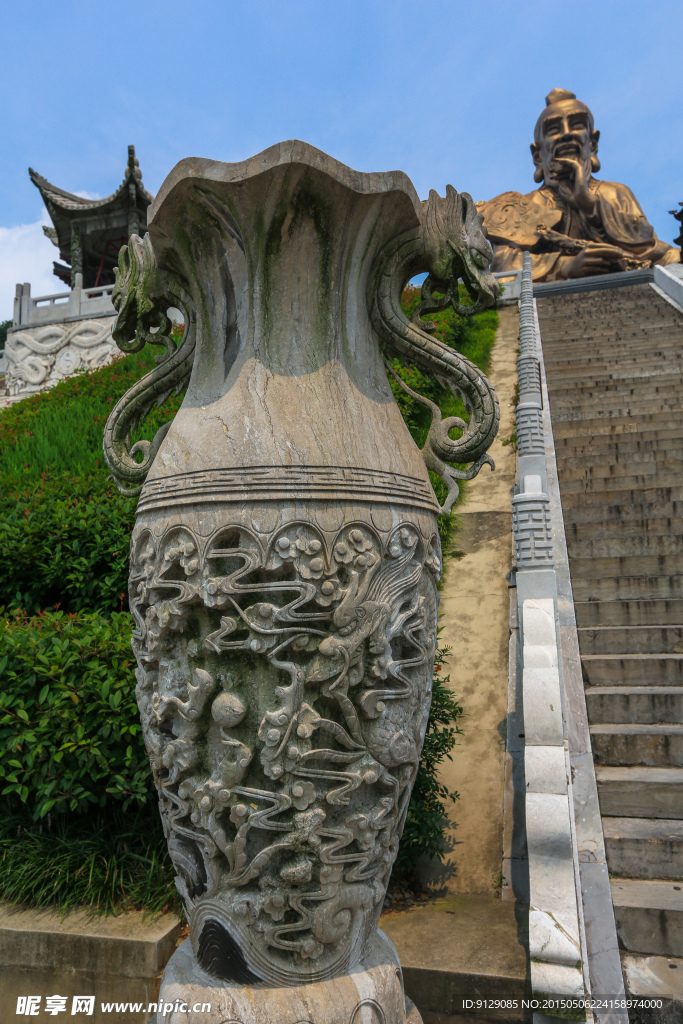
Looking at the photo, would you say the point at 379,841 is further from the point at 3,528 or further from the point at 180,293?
the point at 3,528

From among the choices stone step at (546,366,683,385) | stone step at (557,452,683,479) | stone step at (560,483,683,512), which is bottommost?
stone step at (560,483,683,512)

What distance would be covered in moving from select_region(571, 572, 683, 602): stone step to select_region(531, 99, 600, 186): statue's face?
18310mm

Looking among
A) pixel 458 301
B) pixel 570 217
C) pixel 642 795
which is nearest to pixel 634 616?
pixel 642 795

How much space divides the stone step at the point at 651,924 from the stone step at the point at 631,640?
1.52 meters

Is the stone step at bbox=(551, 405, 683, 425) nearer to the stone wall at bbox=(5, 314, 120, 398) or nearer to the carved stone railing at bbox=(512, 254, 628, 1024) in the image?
the carved stone railing at bbox=(512, 254, 628, 1024)

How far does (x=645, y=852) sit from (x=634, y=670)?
1.08m

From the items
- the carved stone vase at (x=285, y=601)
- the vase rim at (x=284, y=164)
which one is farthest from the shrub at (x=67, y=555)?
the vase rim at (x=284, y=164)

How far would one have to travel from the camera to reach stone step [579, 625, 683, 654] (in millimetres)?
3928

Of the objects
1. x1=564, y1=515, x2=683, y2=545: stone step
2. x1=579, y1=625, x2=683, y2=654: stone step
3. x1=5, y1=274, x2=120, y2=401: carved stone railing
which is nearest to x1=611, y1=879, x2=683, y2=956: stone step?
x1=579, y1=625, x2=683, y2=654: stone step

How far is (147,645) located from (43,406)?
7.40 metres

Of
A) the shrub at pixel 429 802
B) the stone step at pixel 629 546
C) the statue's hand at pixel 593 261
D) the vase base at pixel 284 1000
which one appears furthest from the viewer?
the statue's hand at pixel 593 261

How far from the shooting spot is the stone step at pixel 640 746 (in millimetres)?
3314

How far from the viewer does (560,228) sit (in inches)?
758

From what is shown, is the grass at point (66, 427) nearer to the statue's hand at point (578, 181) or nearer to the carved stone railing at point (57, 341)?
the carved stone railing at point (57, 341)
